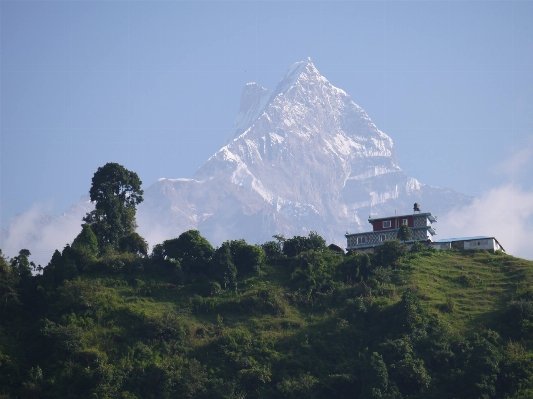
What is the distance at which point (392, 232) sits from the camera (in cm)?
7544

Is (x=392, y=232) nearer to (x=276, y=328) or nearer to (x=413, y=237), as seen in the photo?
(x=413, y=237)

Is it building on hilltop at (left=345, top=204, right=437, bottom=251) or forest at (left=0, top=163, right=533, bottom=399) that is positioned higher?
building on hilltop at (left=345, top=204, right=437, bottom=251)

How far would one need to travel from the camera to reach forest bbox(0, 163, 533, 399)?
52031mm

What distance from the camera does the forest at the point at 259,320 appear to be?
52031mm

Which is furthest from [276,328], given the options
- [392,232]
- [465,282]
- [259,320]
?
[392,232]

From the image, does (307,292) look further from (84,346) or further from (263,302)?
(84,346)

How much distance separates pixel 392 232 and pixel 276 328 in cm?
2020

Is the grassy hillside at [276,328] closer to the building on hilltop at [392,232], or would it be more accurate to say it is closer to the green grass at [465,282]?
the green grass at [465,282]

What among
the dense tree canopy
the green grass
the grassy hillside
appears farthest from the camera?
the dense tree canopy

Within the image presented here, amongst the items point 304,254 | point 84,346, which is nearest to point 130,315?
point 84,346

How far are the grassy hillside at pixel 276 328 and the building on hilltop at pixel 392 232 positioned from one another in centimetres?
496

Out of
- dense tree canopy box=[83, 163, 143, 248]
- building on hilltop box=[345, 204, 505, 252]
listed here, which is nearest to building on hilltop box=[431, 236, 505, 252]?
building on hilltop box=[345, 204, 505, 252]

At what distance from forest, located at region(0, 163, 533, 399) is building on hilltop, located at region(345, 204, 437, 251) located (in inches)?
89.3

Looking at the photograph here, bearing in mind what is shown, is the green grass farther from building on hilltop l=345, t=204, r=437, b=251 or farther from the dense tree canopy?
the dense tree canopy
